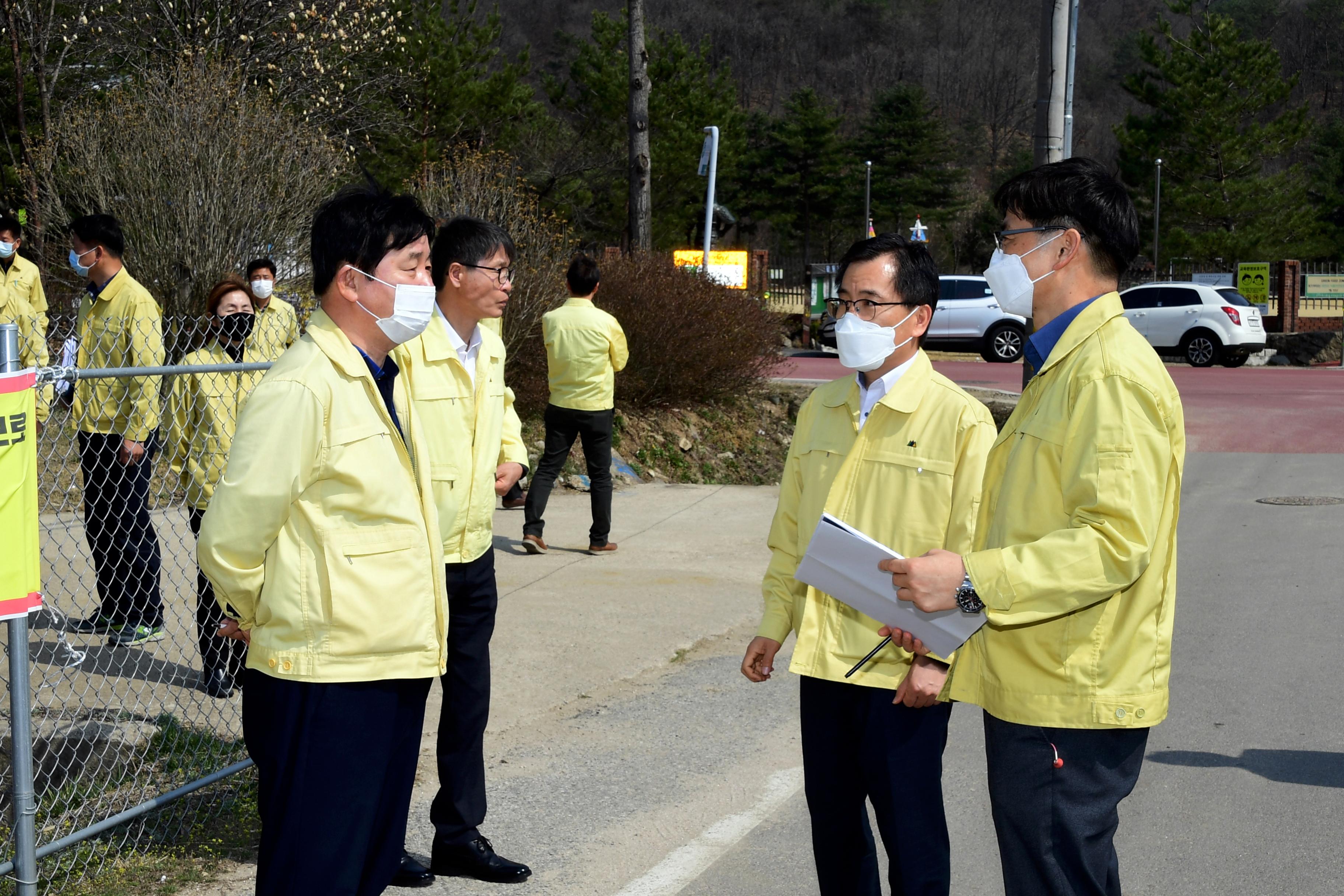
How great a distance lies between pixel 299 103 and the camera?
2342 cm

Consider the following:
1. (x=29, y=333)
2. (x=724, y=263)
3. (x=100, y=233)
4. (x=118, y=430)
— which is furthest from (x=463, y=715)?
(x=724, y=263)

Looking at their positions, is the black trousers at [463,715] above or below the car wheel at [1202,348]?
below

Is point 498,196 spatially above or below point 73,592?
above

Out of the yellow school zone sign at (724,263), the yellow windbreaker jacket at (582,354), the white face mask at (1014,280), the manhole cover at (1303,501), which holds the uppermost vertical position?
the yellow school zone sign at (724,263)

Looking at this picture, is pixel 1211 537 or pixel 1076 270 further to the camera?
pixel 1211 537

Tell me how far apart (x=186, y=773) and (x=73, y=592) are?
3348 mm

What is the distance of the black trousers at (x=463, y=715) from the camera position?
400cm

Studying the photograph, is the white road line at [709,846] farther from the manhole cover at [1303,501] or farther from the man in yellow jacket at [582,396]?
the manhole cover at [1303,501]

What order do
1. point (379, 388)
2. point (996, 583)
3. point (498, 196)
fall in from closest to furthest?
point (996, 583) < point (379, 388) < point (498, 196)

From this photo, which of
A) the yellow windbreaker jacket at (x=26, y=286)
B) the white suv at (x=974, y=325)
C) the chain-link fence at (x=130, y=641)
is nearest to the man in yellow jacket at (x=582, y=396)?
the chain-link fence at (x=130, y=641)

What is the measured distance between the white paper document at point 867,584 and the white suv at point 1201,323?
80.0ft

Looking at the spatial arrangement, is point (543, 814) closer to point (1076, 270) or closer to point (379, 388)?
point (379, 388)

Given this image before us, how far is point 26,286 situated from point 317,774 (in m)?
8.91

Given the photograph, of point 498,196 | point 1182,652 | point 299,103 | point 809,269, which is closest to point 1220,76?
point 809,269
